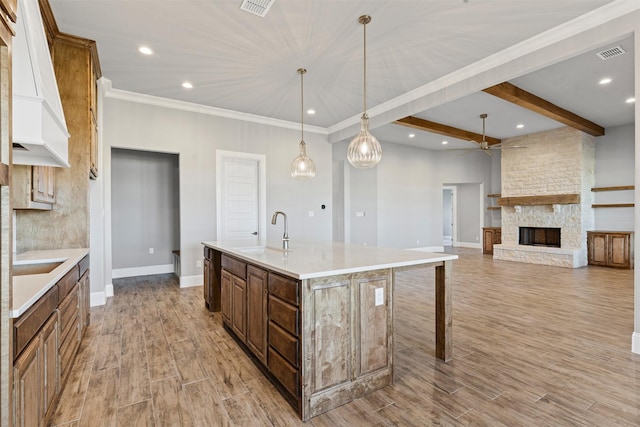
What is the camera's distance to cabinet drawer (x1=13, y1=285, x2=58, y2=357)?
1.22m

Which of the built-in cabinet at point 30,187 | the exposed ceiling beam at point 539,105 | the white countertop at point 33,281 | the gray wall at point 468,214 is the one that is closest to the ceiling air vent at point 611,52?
the exposed ceiling beam at point 539,105

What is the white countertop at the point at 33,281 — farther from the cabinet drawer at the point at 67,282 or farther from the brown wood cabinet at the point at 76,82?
the brown wood cabinet at the point at 76,82

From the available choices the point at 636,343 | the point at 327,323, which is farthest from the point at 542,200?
the point at 327,323

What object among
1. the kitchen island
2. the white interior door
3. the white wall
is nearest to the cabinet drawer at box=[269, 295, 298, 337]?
the kitchen island

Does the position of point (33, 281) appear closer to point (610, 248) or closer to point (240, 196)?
point (240, 196)

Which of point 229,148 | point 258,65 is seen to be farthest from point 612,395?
point 229,148

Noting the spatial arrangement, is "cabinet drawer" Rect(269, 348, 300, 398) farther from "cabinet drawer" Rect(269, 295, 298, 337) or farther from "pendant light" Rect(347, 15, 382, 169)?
"pendant light" Rect(347, 15, 382, 169)

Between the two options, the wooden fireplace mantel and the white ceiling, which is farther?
the wooden fireplace mantel

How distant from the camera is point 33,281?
5.60ft

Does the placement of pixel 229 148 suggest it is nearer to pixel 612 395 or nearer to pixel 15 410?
pixel 15 410

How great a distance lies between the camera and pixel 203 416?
1.84 m

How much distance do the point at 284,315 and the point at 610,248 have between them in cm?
773

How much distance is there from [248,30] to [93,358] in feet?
10.8

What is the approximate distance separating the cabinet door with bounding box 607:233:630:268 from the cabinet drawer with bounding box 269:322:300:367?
7.65 meters
